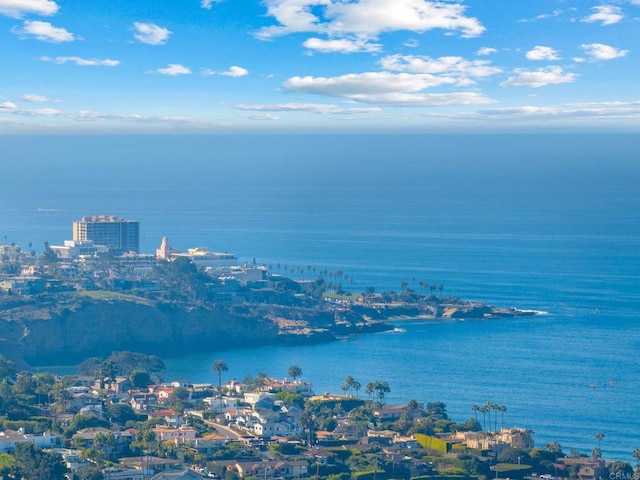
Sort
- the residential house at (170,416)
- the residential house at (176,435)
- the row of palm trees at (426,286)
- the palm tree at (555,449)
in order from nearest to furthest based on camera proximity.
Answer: the palm tree at (555,449) < the residential house at (176,435) < the residential house at (170,416) < the row of palm trees at (426,286)

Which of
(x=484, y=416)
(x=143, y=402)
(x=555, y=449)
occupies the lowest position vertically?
(x=484, y=416)

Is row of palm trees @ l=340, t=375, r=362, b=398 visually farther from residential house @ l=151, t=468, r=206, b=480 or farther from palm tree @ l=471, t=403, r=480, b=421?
residential house @ l=151, t=468, r=206, b=480

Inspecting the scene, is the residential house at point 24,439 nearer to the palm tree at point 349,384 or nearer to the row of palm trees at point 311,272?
the palm tree at point 349,384

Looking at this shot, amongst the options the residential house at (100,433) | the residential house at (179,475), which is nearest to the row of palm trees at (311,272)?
the residential house at (100,433)

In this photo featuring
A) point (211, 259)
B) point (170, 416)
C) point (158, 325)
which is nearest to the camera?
point (170, 416)

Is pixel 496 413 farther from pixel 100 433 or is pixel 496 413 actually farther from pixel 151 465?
pixel 151 465

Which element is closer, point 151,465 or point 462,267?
point 151,465

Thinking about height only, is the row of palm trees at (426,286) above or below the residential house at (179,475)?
above

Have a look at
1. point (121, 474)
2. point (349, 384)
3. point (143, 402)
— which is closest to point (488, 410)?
point (349, 384)
